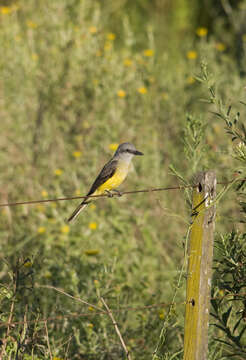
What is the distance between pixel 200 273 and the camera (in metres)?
2.40

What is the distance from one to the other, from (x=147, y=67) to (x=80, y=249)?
2841 mm

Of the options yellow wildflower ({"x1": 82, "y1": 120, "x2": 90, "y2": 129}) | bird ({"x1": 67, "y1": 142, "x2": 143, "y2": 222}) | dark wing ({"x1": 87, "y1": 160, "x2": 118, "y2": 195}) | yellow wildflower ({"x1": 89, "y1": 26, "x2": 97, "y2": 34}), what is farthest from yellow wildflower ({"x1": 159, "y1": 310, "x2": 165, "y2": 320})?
yellow wildflower ({"x1": 89, "y1": 26, "x2": 97, "y2": 34})

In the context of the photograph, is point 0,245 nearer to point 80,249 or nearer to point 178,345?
point 80,249

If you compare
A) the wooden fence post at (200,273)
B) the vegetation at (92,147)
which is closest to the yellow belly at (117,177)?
the vegetation at (92,147)

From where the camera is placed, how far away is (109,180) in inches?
185

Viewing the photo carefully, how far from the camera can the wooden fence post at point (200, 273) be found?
7.86 ft

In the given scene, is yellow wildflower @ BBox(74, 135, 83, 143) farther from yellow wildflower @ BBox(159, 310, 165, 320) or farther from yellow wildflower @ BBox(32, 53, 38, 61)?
yellow wildflower @ BBox(159, 310, 165, 320)

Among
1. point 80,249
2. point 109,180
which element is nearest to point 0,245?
point 80,249

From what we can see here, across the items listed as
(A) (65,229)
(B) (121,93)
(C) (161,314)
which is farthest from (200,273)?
(B) (121,93)

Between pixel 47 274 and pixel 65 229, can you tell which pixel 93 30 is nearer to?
pixel 65 229

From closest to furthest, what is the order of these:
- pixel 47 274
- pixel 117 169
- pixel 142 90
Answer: pixel 47 274
pixel 117 169
pixel 142 90

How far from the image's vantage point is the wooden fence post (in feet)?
7.86

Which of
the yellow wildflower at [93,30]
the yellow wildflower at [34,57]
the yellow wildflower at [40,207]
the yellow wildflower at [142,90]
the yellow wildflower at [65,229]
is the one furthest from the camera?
the yellow wildflower at [93,30]

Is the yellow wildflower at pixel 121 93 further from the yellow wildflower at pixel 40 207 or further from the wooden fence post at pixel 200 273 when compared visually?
the wooden fence post at pixel 200 273
